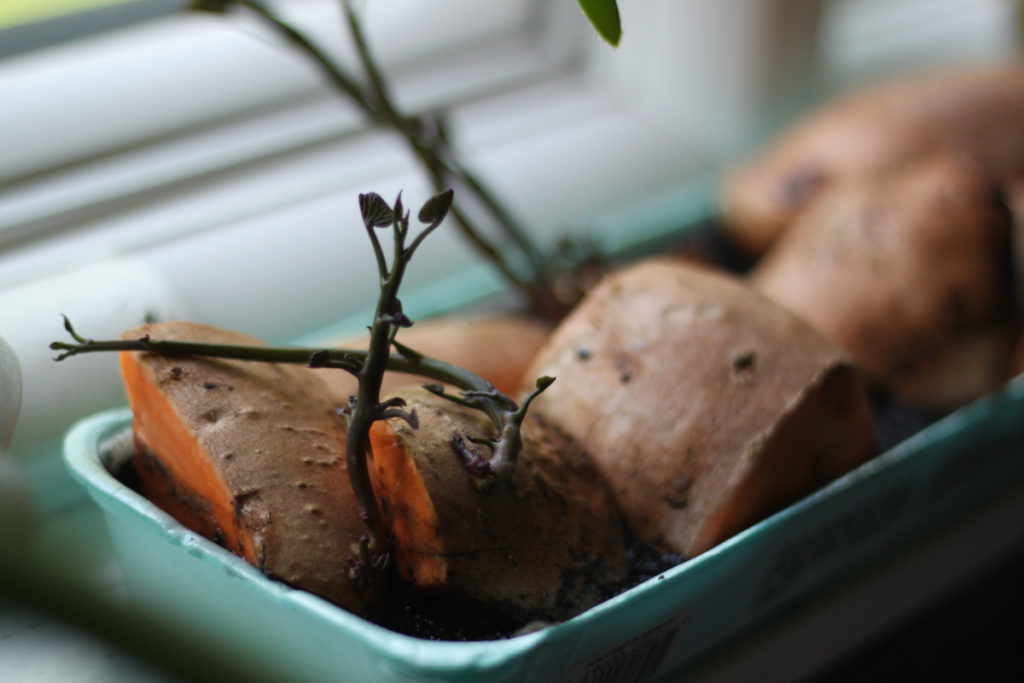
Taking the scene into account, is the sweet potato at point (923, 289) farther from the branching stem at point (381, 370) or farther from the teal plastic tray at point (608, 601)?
the branching stem at point (381, 370)

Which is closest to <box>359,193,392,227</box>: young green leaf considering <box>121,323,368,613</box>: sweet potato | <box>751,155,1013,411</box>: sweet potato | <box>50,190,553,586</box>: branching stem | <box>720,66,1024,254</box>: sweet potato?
<box>50,190,553,586</box>: branching stem

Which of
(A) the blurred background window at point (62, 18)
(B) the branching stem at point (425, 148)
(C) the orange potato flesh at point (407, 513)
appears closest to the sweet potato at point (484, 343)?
(B) the branching stem at point (425, 148)

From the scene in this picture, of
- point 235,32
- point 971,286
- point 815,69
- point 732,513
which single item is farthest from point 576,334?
point 815,69

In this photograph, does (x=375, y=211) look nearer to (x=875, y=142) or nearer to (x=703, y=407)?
(x=703, y=407)

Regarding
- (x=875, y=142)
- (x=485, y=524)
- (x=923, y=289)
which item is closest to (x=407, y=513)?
(x=485, y=524)

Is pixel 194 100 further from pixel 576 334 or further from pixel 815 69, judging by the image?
pixel 815 69

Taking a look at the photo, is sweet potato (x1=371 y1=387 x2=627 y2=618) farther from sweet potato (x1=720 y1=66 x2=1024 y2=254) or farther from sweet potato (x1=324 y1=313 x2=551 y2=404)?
sweet potato (x1=720 y1=66 x2=1024 y2=254)
